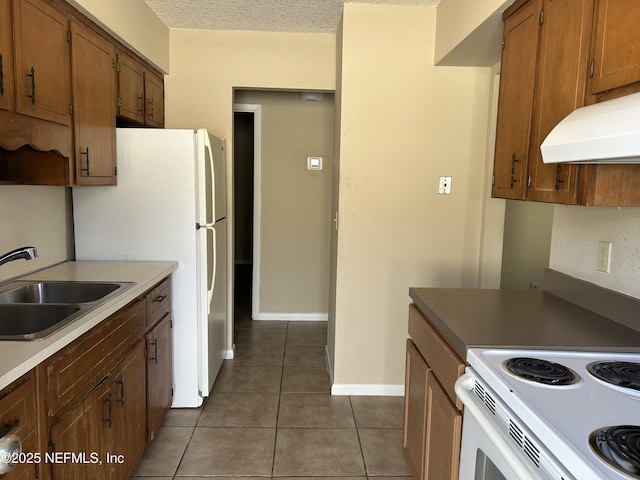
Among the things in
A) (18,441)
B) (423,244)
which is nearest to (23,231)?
A: (18,441)

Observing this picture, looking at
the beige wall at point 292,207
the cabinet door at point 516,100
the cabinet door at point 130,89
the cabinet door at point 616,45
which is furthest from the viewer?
the beige wall at point 292,207

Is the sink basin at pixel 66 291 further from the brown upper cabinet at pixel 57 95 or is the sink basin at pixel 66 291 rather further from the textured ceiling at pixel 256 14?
the textured ceiling at pixel 256 14

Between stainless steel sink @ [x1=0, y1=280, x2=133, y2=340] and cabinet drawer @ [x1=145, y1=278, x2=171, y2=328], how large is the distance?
228 millimetres

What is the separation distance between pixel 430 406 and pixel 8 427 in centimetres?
136

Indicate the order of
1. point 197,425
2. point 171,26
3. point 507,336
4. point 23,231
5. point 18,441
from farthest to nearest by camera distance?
1. point 171,26
2. point 197,425
3. point 23,231
4. point 507,336
5. point 18,441

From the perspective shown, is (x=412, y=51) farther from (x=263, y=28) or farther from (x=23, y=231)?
(x=23, y=231)

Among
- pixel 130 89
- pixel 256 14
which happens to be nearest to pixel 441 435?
pixel 130 89

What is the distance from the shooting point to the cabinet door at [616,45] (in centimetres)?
126

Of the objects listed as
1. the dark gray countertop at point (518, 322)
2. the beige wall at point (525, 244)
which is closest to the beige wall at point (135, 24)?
the dark gray countertop at point (518, 322)

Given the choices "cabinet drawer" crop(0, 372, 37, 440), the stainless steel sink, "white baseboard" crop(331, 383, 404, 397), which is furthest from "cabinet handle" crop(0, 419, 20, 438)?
"white baseboard" crop(331, 383, 404, 397)

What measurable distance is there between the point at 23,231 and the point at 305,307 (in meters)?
2.85

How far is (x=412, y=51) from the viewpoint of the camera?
2875 millimetres

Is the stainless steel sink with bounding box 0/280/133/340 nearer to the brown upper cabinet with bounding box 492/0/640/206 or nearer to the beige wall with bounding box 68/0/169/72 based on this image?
the beige wall with bounding box 68/0/169/72

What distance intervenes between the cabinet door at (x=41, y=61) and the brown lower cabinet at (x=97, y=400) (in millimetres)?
881
